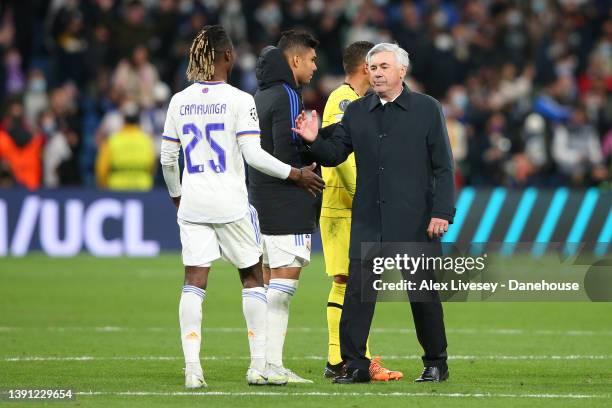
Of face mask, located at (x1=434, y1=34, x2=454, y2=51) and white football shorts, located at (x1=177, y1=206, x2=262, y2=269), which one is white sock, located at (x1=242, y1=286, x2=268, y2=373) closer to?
white football shorts, located at (x1=177, y1=206, x2=262, y2=269)

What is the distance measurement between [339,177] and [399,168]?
0.90 m

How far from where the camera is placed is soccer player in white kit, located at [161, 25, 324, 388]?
8898 millimetres

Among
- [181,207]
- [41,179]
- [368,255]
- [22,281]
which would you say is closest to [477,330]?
[368,255]

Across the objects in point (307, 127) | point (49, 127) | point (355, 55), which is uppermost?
point (49, 127)

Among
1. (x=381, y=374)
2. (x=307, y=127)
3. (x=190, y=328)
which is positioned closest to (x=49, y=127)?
(x=307, y=127)

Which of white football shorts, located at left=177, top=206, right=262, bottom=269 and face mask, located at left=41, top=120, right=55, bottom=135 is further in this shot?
face mask, located at left=41, top=120, right=55, bottom=135

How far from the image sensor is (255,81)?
24469 millimetres

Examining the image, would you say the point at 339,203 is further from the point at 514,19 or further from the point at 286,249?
the point at 514,19

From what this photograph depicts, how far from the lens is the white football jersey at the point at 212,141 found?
8.90 metres

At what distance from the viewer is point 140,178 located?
2231 cm

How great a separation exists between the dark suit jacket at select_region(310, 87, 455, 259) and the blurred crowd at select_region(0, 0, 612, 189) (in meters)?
13.1

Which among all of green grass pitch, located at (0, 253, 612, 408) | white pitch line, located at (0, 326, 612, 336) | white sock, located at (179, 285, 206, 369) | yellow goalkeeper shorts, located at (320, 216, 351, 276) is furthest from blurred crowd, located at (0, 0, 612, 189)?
white sock, located at (179, 285, 206, 369)

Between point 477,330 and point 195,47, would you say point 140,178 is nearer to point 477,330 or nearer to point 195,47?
point 477,330

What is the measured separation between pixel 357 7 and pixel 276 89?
702 inches
